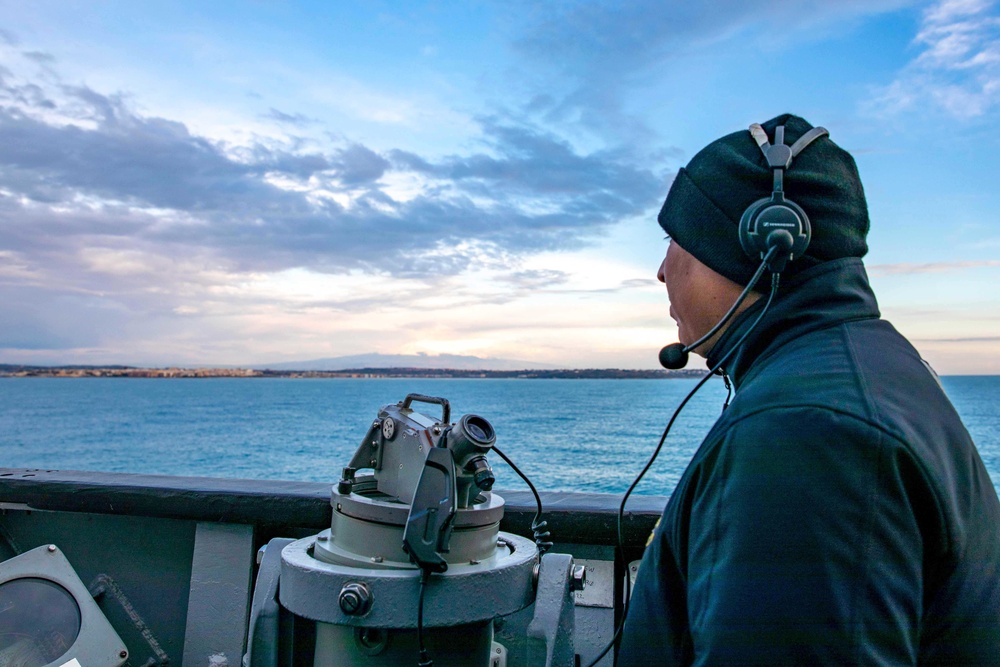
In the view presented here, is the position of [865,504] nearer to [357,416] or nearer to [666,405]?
[357,416]

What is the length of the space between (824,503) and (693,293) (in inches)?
24.5

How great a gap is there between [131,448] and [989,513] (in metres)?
55.3

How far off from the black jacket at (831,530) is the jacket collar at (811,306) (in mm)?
37

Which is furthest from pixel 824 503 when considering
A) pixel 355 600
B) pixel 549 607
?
pixel 549 607

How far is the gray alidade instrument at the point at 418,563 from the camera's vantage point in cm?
181

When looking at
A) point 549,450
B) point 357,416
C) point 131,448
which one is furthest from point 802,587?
point 357,416

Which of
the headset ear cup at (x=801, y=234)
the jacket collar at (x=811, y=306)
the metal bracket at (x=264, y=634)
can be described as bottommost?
the metal bracket at (x=264, y=634)

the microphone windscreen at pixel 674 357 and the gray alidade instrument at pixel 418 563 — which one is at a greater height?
the microphone windscreen at pixel 674 357

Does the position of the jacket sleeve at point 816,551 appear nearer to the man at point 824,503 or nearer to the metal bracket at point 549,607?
the man at point 824,503

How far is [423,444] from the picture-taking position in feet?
6.21

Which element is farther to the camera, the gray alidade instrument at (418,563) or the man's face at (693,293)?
the gray alidade instrument at (418,563)

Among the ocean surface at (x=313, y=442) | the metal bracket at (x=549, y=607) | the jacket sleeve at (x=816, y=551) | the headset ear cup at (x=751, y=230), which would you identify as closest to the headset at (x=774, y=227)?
the headset ear cup at (x=751, y=230)

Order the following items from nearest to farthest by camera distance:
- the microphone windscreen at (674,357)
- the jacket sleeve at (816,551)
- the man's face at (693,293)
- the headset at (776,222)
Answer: the jacket sleeve at (816,551), the headset at (776,222), the man's face at (693,293), the microphone windscreen at (674,357)

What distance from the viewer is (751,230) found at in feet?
4.57
